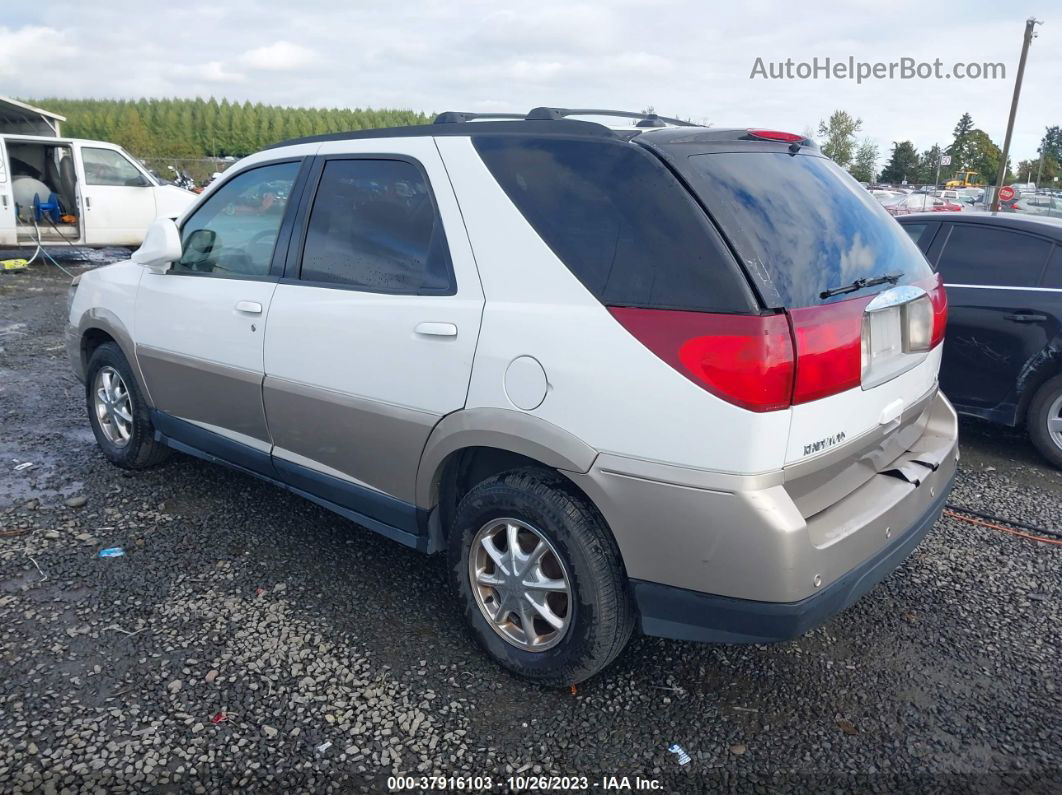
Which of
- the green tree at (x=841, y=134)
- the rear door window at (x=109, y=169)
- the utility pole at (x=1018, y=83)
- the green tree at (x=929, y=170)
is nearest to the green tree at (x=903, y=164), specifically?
the green tree at (x=929, y=170)

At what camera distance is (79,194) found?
13023mm

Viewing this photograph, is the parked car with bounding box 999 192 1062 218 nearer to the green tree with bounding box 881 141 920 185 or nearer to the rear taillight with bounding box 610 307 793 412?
the rear taillight with bounding box 610 307 793 412

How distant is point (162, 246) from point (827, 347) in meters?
3.21

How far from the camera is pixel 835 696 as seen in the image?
2.86 m

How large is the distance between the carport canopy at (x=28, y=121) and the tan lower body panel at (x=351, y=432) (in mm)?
13167

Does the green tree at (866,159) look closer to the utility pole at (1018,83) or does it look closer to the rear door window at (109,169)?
the utility pole at (1018,83)

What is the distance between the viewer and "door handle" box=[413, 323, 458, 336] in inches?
112

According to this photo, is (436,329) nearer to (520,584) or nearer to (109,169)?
(520,584)

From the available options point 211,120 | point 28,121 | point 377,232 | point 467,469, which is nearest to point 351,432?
point 467,469

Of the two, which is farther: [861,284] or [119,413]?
[119,413]

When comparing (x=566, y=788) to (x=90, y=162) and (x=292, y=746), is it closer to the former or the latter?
(x=292, y=746)

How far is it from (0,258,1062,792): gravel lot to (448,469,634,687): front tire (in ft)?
0.53

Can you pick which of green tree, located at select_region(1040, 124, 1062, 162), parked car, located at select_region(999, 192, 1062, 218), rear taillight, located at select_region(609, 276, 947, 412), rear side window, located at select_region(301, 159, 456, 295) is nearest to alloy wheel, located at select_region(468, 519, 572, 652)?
rear taillight, located at select_region(609, 276, 947, 412)

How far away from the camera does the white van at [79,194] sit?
13.1 metres
